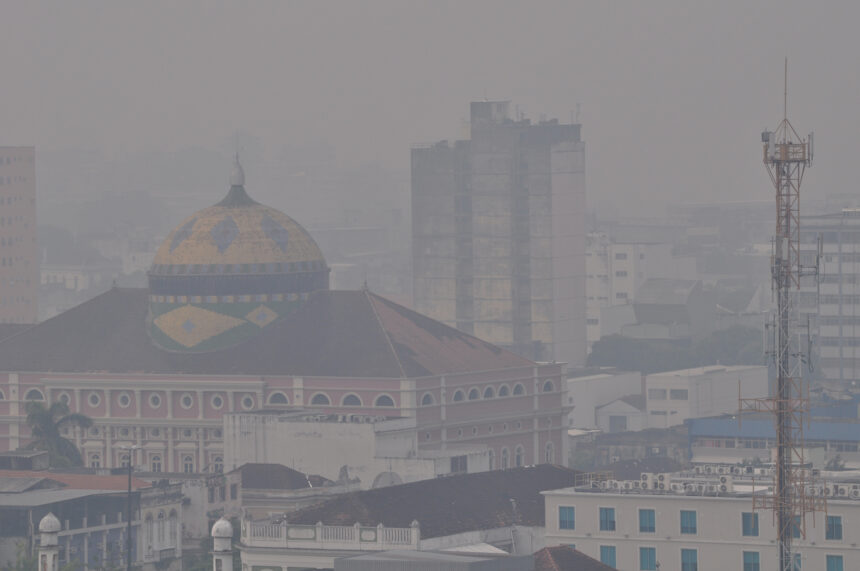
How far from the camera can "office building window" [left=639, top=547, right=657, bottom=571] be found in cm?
10269

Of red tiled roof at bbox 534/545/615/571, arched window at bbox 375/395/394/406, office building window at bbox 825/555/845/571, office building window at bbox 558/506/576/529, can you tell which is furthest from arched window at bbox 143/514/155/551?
arched window at bbox 375/395/394/406

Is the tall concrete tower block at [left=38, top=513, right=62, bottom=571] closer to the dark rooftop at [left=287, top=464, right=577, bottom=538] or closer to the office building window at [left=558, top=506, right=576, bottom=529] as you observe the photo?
the dark rooftop at [left=287, top=464, right=577, bottom=538]

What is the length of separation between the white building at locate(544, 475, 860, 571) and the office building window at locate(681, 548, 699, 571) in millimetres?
32

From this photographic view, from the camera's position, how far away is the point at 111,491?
384ft

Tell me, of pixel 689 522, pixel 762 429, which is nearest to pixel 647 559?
pixel 689 522

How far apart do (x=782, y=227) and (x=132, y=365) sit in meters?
88.2

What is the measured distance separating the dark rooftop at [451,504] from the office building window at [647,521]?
7.03 metres

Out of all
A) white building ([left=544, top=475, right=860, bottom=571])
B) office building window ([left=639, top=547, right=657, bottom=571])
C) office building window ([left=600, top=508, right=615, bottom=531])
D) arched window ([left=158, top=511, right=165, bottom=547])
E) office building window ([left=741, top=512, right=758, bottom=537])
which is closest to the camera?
white building ([left=544, top=475, right=860, bottom=571])

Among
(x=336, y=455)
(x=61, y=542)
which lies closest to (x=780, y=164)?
(x=61, y=542)

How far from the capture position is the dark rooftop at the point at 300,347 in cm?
15588

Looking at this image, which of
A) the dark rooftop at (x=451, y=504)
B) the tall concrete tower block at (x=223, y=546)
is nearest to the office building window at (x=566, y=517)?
the dark rooftop at (x=451, y=504)

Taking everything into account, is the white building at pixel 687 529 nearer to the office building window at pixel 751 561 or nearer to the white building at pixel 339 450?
the office building window at pixel 751 561

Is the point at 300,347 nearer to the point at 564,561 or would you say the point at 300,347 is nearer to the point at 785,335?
the point at 564,561

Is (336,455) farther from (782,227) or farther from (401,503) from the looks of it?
(782,227)
